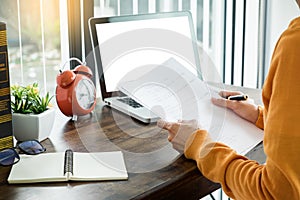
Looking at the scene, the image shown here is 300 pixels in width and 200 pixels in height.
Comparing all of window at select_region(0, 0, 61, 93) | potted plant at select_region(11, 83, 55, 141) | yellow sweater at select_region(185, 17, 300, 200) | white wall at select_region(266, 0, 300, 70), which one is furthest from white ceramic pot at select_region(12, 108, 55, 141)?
white wall at select_region(266, 0, 300, 70)

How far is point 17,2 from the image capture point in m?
1.73

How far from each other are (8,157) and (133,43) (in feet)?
2.17

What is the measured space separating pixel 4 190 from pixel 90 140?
1.10 ft

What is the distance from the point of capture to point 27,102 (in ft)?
4.62

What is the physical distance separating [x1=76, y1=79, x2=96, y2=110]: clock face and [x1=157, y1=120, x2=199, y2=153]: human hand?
1.16 ft

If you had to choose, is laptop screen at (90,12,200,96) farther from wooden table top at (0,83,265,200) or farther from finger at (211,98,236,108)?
finger at (211,98,236,108)

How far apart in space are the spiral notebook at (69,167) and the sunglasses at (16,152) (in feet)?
0.06

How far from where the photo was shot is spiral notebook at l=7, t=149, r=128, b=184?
3.69 feet

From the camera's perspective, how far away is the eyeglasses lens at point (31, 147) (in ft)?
4.18

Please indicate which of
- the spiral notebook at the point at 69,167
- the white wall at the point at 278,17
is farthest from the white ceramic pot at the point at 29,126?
the white wall at the point at 278,17

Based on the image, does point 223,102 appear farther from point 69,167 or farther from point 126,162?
point 69,167

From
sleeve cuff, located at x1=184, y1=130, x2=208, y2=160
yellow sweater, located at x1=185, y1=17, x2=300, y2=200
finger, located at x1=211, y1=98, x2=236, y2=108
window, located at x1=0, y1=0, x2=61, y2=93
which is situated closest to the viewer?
yellow sweater, located at x1=185, y1=17, x2=300, y2=200

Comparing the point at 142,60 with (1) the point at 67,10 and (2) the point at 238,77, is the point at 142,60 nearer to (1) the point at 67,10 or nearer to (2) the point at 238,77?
(1) the point at 67,10

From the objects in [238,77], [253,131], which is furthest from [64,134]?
[238,77]
